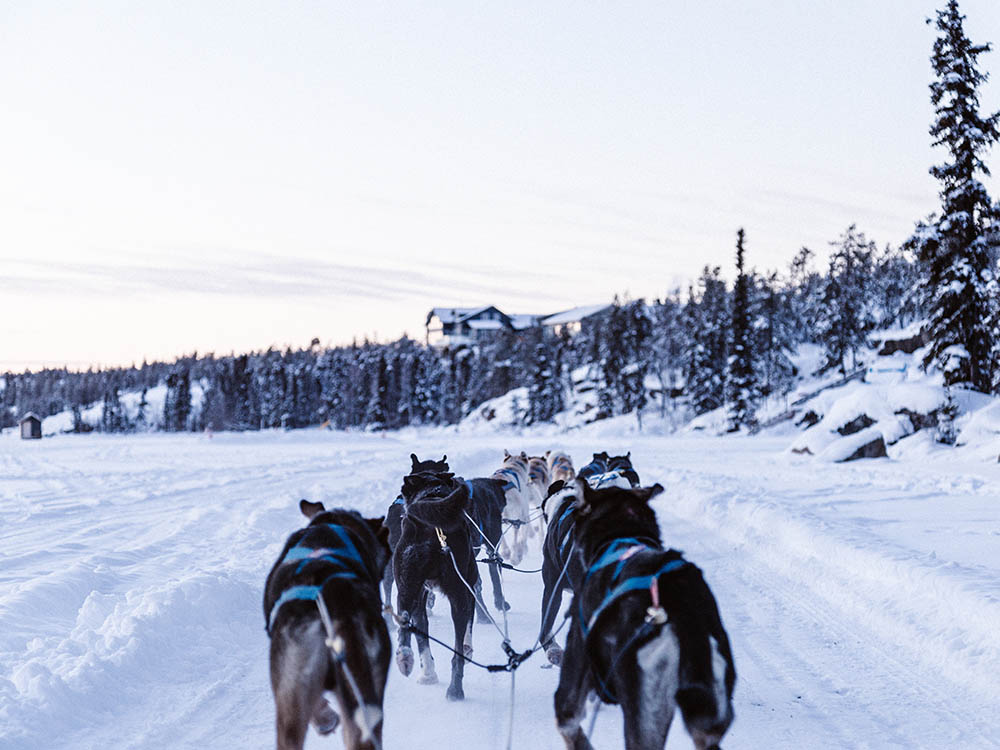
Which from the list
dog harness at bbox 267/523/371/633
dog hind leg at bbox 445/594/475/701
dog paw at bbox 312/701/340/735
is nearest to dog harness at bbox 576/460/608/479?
dog hind leg at bbox 445/594/475/701

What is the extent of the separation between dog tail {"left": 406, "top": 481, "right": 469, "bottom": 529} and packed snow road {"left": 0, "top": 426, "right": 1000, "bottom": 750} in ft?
3.72

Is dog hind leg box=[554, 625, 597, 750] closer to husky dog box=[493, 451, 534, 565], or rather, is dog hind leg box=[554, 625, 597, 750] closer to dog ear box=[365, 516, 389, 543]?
dog ear box=[365, 516, 389, 543]

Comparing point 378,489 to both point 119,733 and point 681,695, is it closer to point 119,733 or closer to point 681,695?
point 119,733

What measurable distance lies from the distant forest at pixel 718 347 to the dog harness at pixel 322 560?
26543 mm

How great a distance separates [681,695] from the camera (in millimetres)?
2861

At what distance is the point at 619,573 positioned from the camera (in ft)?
11.0

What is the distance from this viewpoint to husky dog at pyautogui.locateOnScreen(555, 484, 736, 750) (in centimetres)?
286

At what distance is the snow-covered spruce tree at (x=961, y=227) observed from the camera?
25.0 meters

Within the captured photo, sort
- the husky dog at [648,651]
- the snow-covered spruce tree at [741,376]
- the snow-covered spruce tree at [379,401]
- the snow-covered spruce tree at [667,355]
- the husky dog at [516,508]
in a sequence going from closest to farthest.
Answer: the husky dog at [648,651] → the husky dog at [516,508] → the snow-covered spruce tree at [741,376] → the snow-covered spruce tree at [667,355] → the snow-covered spruce tree at [379,401]

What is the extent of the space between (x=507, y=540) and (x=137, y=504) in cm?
849

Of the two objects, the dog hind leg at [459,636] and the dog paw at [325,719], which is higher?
the dog paw at [325,719]

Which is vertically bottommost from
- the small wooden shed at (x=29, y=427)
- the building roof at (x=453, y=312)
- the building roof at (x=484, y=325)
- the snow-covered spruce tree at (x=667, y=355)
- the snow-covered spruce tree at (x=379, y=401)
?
the small wooden shed at (x=29, y=427)

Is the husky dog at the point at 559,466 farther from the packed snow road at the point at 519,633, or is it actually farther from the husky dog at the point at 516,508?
the packed snow road at the point at 519,633

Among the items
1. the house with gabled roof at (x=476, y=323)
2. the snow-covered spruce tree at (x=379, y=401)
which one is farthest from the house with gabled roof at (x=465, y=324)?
the snow-covered spruce tree at (x=379, y=401)
